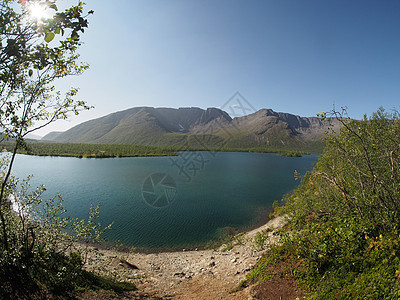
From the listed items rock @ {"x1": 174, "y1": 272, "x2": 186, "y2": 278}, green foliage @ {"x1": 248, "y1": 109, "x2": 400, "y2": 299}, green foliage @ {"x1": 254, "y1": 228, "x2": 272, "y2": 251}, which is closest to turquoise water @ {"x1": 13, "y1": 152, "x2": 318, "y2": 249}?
rock @ {"x1": 174, "y1": 272, "x2": 186, "y2": 278}

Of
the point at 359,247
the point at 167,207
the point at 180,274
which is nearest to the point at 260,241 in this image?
the point at 180,274

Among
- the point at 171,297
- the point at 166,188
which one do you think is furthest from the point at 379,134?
the point at 166,188

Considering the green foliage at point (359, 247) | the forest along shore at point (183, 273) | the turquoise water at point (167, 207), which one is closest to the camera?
the green foliage at point (359, 247)

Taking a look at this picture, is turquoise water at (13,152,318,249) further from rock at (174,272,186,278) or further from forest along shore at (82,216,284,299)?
rock at (174,272,186,278)

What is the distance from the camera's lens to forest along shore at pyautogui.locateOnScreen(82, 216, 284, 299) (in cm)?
895

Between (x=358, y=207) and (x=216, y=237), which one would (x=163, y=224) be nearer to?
(x=216, y=237)

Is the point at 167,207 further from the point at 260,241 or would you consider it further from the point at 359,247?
the point at 359,247

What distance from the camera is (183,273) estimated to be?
12.2 m

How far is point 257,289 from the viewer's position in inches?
293

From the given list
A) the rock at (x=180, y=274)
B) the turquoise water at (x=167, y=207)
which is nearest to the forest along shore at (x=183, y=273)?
the rock at (x=180, y=274)

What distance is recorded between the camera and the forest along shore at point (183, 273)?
8.95 metres

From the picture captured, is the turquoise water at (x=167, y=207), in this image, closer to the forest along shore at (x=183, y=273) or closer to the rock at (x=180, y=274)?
the forest along shore at (x=183, y=273)

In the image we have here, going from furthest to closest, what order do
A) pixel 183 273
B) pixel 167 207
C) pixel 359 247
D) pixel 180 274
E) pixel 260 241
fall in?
pixel 167 207, pixel 183 273, pixel 180 274, pixel 260 241, pixel 359 247

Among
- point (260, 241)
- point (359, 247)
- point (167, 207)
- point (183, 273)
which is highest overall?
point (359, 247)
